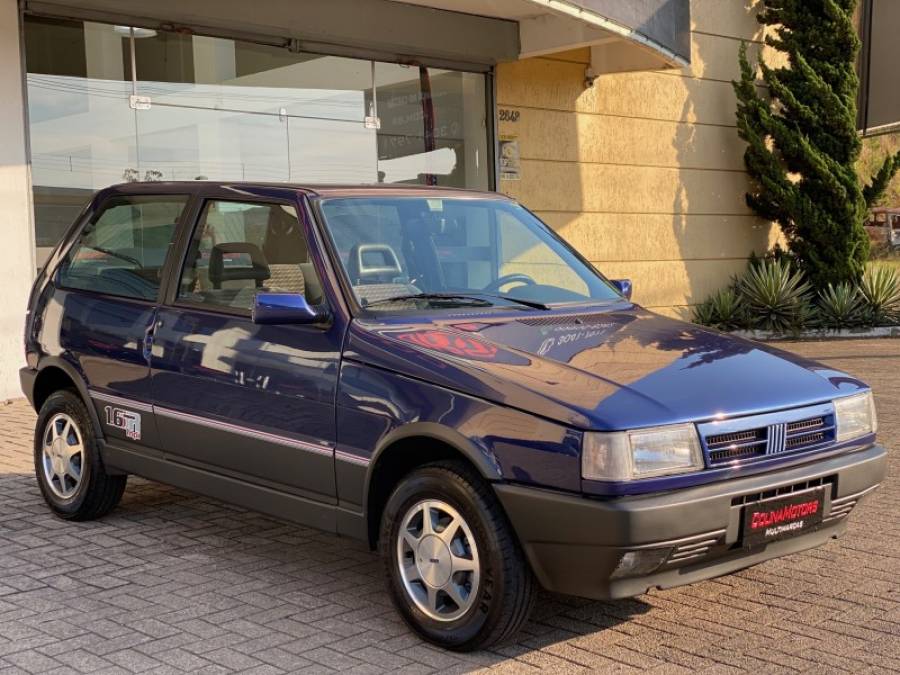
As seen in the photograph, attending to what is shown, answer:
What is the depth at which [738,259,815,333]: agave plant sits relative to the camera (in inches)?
648

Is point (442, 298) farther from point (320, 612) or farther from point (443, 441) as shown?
point (320, 612)

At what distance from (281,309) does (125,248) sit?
5.96ft

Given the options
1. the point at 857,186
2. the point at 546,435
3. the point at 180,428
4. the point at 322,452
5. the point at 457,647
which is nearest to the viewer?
the point at 546,435

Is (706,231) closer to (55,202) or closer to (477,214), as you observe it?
(55,202)

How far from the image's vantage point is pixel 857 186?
1691 cm

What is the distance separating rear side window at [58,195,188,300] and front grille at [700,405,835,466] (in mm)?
2966

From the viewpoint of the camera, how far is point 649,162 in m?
16.6

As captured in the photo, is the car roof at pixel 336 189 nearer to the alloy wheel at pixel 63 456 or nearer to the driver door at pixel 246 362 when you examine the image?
the driver door at pixel 246 362

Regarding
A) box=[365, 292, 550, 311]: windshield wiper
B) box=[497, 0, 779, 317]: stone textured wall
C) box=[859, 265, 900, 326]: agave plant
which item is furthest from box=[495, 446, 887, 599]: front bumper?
box=[859, 265, 900, 326]: agave plant

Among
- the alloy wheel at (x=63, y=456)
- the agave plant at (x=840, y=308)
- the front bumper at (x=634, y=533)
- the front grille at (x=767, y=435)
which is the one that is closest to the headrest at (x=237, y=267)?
the alloy wheel at (x=63, y=456)

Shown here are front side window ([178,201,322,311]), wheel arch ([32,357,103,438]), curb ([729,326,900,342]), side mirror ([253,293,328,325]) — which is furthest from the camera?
curb ([729,326,900,342])

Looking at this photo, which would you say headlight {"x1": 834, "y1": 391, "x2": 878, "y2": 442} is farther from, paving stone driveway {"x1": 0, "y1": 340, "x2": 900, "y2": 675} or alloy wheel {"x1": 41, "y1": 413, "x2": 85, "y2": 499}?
alloy wheel {"x1": 41, "y1": 413, "x2": 85, "y2": 499}

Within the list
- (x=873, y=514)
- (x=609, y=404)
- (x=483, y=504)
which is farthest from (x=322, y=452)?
(x=873, y=514)

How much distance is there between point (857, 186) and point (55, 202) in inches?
452
